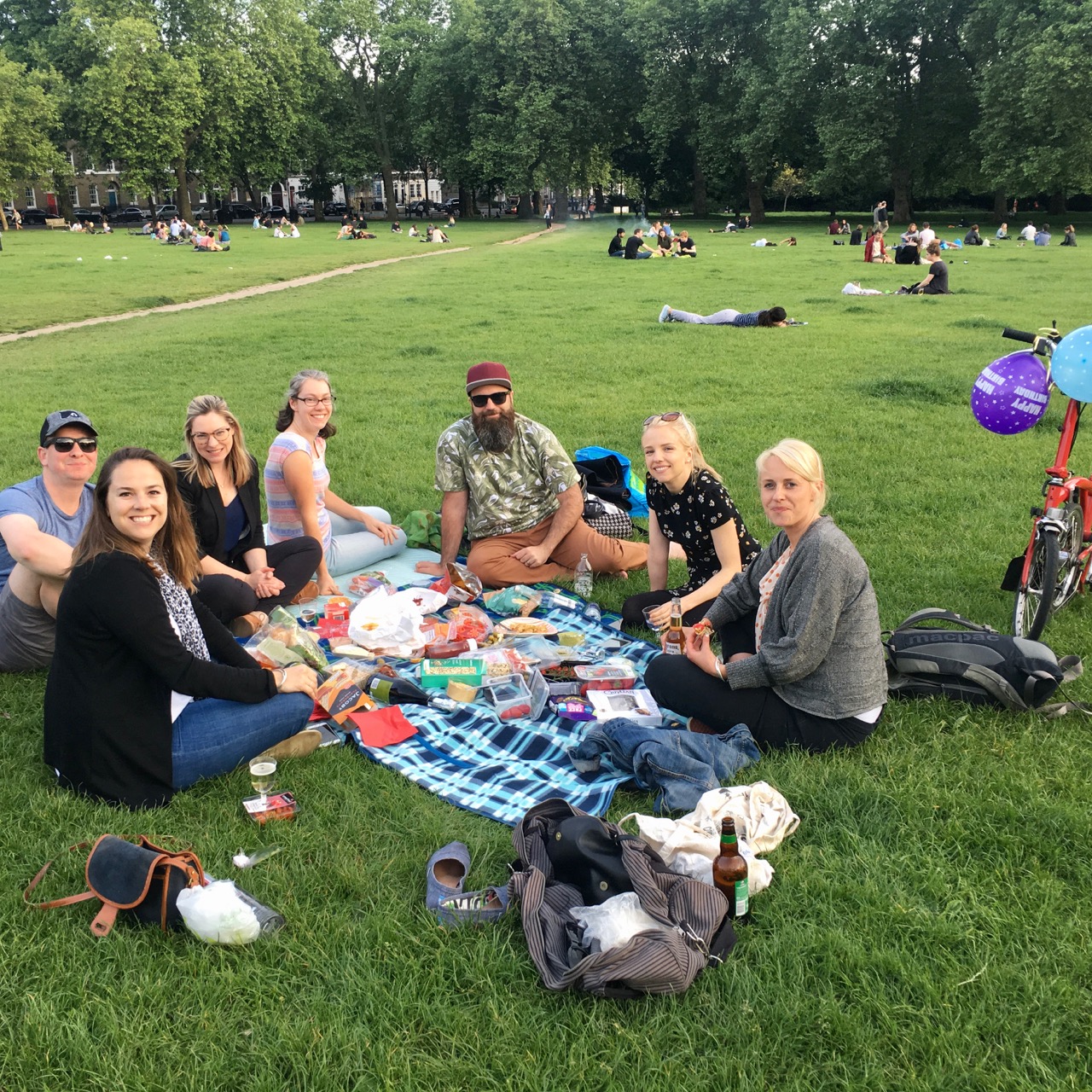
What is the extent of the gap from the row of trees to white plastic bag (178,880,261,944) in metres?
44.9

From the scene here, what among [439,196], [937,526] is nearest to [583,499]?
[937,526]

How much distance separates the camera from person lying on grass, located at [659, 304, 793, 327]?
55.1 ft

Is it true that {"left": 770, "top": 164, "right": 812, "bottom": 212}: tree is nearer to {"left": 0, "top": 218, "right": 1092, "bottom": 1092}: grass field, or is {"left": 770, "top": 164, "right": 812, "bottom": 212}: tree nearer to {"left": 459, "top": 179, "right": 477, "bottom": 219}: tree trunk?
{"left": 459, "top": 179, "right": 477, "bottom": 219}: tree trunk

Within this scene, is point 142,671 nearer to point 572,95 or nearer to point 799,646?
point 799,646

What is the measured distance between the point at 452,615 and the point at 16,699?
239 centimetres

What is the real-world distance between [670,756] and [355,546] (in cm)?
364

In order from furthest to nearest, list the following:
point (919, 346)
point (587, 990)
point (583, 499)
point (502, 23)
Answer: point (502, 23), point (919, 346), point (583, 499), point (587, 990)

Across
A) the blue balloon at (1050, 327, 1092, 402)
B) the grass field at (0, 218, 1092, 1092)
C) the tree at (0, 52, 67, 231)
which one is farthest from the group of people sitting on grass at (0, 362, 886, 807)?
the tree at (0, 52, 67, 231)

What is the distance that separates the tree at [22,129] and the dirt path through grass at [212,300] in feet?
91.5

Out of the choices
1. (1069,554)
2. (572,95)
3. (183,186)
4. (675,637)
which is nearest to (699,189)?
(572,95)

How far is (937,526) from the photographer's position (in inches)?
286

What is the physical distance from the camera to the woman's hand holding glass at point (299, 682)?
4.19 m

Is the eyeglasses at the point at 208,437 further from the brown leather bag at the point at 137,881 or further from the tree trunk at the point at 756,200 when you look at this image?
the tree trunk at the point at 756,200

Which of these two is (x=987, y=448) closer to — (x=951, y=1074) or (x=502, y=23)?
(x=951, y=1074)
